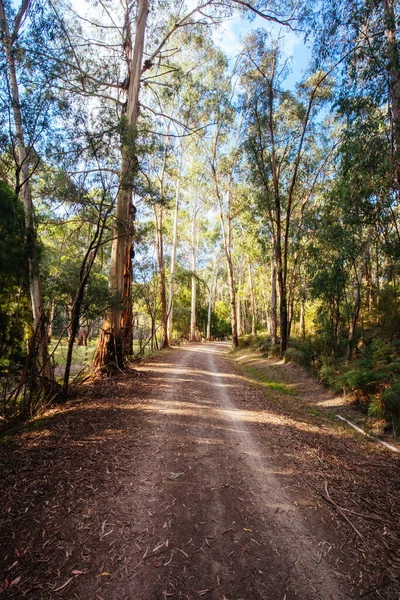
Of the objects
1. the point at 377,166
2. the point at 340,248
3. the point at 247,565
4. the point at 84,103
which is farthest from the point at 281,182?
the point at 247,565

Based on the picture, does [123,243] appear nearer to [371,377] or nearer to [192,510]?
[192,510]

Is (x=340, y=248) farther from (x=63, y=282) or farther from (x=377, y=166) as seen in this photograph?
(x=63, y=282)

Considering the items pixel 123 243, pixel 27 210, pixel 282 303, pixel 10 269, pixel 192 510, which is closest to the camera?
pixel 192 510

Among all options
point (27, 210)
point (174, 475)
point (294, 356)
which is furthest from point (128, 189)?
point (294, 356)

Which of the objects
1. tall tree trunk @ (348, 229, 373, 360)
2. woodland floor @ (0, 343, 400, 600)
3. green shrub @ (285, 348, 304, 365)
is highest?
tall tree trunk @ (348, 229, 373, 360)

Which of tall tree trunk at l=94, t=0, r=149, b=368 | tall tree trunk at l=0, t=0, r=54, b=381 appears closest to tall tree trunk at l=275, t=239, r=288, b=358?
tall tree trunk at l=94, t=0, r=149, b=368

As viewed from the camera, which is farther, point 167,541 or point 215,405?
point 215,405

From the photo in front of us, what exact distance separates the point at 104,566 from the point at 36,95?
758cm

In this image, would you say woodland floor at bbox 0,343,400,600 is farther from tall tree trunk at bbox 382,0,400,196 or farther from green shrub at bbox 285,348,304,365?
green shrub at bbox 285,348,304,365

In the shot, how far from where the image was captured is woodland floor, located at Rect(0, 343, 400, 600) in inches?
86.4

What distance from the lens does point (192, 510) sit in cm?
295

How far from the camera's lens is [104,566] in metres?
2.26

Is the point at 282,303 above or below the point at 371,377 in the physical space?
above

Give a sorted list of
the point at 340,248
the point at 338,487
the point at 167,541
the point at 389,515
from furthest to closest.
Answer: the point at 340,248
the point at 338,487
the point at 389,515
the point at 167,541
